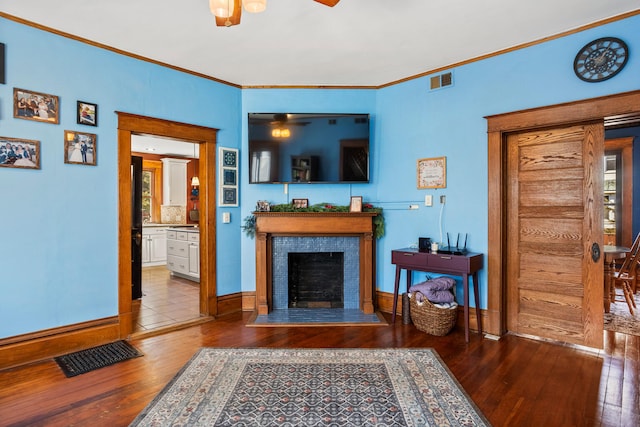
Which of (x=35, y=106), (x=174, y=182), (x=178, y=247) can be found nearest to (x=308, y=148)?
(x=35, y=106)

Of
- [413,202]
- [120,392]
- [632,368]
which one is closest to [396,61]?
[413,202]

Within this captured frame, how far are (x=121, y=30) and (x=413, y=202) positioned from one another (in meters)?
3.27

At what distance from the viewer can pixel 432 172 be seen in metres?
3.84

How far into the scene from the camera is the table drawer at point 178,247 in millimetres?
6047

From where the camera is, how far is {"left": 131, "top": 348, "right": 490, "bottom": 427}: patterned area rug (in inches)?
79.8

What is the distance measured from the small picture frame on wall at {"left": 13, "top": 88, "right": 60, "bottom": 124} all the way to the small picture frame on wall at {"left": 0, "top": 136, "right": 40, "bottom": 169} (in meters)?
0.20

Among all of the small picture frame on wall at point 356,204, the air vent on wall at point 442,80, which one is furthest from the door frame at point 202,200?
the air vent on wall at point 442,80

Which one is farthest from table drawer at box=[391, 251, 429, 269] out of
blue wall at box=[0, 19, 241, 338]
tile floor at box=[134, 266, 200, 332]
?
blue wall at box=[0, 19, 241, 338]

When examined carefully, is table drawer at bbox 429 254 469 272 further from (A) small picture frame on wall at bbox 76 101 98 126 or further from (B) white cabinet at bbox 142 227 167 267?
(B) white cabinet at bbox 142 227 167 267

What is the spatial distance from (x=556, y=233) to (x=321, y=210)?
7.65 feet

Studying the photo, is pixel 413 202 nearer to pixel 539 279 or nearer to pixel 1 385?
pixel 539 279

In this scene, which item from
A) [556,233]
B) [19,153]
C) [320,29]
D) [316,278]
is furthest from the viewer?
[316,278]

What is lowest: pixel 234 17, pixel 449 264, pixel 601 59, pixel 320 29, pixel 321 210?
pixel 449 264

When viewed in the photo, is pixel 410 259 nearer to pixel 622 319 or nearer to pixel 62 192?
pixel 622 319
